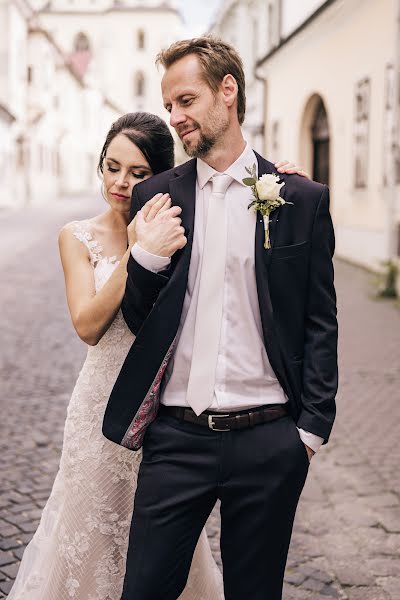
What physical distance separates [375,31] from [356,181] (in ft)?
9.47

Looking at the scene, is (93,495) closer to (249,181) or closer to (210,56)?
(249,181)

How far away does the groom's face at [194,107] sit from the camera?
235cm

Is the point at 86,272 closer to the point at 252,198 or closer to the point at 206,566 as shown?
the point at 252,198

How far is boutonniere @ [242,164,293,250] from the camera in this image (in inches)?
90.5

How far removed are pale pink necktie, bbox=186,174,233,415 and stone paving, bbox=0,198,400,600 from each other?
1623 mm

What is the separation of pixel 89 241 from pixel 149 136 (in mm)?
412

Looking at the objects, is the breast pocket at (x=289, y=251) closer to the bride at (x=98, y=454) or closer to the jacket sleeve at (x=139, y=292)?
the jacket sleeve at (x=139, y=292)

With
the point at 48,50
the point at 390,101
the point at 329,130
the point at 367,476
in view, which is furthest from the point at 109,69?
the point at 367,476

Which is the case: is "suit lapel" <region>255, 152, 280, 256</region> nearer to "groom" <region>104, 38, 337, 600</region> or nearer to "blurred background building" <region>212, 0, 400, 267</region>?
"groom" <region>104, 38, 337, 600</region>

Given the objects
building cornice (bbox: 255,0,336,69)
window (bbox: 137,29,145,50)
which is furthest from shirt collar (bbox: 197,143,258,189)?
window (bbox: 137,29,145,50)

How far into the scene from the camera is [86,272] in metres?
2.73

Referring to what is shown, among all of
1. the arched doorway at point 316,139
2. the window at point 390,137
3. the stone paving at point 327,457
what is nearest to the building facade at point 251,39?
the arched doorway at point 316,139

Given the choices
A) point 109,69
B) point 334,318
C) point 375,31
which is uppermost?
point 109,69

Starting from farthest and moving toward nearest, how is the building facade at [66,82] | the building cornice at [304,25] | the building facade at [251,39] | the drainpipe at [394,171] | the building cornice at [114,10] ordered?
the building cornice at [114,10] → the building facade at [66,82] → the building facade at [251,39] → the building cornice at [304,25] → the drainpipe at [394,171]
